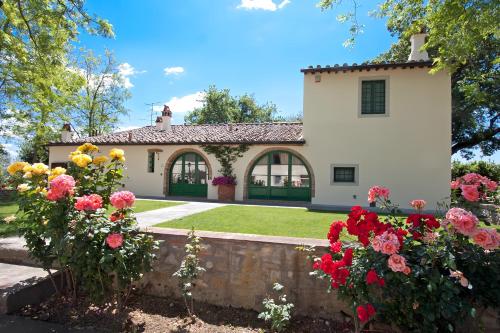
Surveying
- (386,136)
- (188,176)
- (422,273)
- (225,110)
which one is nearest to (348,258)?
(422,273)

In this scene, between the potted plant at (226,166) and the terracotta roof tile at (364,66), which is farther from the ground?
the terracotta roof tile at (364,66)

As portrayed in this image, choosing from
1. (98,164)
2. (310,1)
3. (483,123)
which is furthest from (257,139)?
(483,123)

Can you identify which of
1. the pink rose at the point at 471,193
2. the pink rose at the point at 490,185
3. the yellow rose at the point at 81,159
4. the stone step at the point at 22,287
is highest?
the yellow rose at the point at 81,159

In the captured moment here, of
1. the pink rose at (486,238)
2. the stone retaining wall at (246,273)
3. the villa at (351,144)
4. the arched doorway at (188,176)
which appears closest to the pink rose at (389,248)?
the pink rose at (486,238)

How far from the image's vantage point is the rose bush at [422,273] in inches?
98.0

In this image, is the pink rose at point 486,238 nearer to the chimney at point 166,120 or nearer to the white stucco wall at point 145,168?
the white stucco wall at point 145,168

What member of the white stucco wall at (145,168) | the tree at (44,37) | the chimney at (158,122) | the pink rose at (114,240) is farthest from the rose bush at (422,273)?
the chimney at (158,122)

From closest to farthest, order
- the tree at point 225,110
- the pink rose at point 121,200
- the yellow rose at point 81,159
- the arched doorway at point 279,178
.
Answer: the pink rose at point 121,200, the yellow rose at point 81,159, the arched doorway at point 279,178, the tree at point 225,110

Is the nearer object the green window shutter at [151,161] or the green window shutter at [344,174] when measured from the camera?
the green window shutter at [344,174]

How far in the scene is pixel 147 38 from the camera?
10250mm

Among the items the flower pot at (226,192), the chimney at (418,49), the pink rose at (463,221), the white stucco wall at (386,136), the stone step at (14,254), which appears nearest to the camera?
the pink rose at (463,221)

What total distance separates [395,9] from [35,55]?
10032 millimetres

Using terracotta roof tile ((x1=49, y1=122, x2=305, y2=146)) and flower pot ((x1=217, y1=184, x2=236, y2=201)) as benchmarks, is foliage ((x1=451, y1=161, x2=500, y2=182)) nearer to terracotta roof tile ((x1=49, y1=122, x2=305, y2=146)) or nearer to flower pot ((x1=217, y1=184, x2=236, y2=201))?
terracotta roof tile ((x1=49, y1=122, x2=305, y2=146))

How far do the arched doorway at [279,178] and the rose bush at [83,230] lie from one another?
11536 mm
